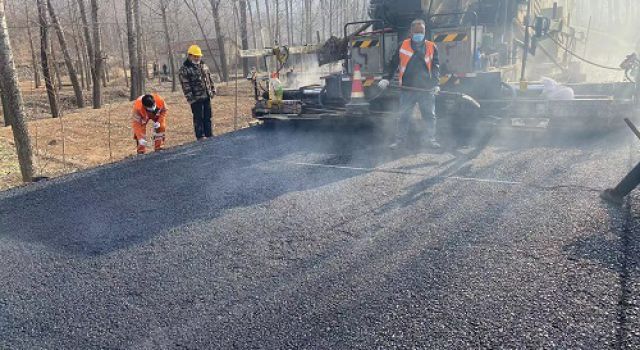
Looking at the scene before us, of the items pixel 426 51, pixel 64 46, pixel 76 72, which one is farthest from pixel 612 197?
pixel 76 72

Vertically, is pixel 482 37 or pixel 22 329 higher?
pixel 482 37

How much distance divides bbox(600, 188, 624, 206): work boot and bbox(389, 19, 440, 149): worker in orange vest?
7.53 feet

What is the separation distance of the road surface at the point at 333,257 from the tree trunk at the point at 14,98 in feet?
9.66

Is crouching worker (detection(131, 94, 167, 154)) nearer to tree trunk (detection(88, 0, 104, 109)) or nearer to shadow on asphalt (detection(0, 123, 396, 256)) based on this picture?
shadow on asphalt (detection(0, 123, 396, 256))

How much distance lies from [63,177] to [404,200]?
4.19 m

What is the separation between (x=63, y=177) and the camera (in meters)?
5.70

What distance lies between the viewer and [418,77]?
20.0 ft

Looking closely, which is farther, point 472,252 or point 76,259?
point 76,259

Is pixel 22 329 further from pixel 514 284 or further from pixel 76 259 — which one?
pixel 514 284

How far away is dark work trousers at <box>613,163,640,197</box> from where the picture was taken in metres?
3.81

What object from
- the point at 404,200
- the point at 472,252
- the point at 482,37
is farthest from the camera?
the point at 482,37

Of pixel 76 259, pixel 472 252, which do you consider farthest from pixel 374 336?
pixel 76 259

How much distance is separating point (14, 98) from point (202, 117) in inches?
118

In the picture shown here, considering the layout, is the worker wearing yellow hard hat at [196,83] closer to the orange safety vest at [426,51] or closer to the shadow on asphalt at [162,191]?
the shadow on asphalt at [162,191]
